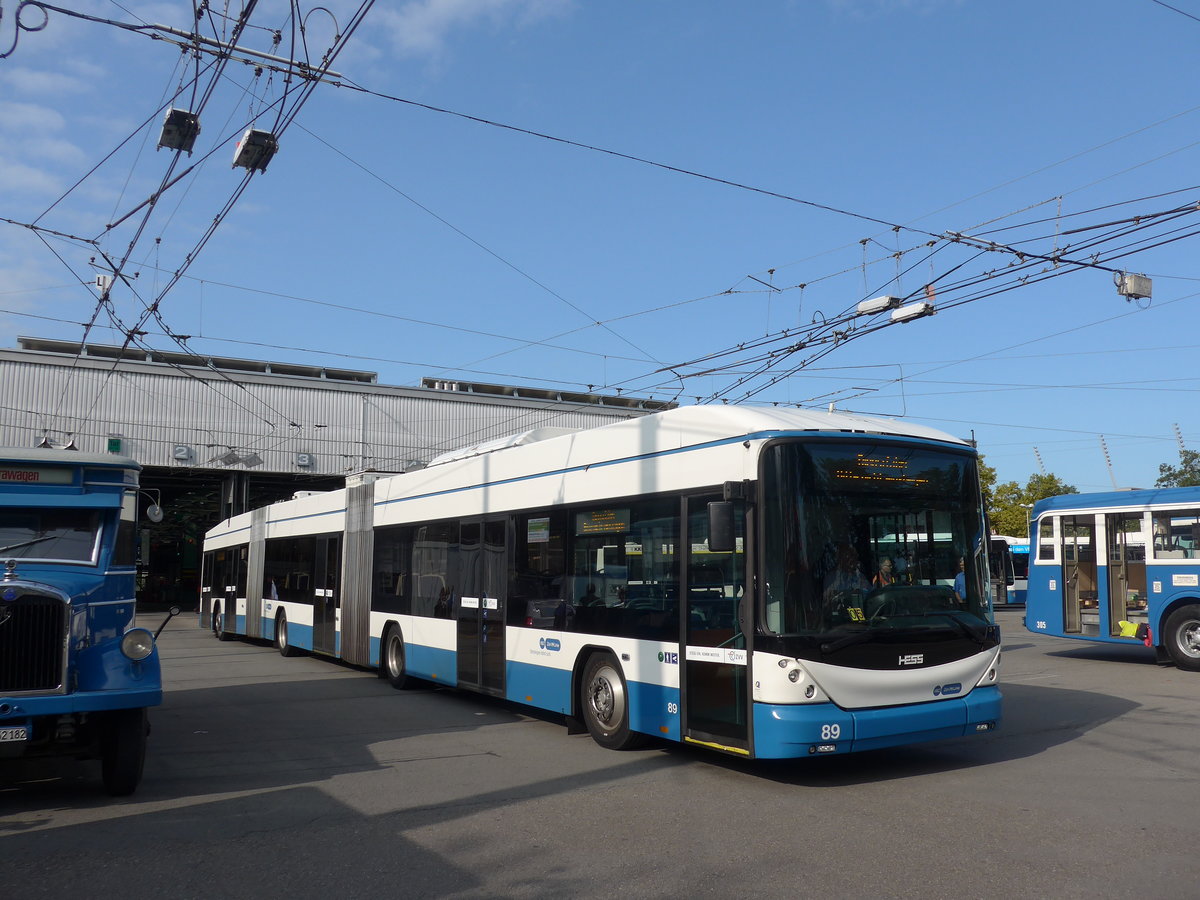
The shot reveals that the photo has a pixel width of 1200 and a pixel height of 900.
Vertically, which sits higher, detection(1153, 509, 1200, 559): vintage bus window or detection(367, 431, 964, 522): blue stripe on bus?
detection(367, 431, 964, 522): blue stripe on bus

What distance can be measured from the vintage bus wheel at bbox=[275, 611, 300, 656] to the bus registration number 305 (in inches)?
553

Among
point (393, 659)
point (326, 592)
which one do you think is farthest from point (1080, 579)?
point (326, 592)

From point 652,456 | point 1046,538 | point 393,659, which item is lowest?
point 393,659

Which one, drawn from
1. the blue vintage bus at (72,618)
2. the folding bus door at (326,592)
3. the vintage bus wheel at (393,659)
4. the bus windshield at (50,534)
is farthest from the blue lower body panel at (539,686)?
the folding bus door at (326,592)

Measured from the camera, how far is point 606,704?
10164 millimetres

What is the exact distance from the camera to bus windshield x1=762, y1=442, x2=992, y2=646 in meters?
8.17

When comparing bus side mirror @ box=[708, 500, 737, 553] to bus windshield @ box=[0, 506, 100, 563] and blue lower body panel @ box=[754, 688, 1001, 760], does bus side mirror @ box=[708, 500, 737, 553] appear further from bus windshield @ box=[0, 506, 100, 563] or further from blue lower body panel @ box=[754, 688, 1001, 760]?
bus windshield @ box=[0, 506, 100, 563]

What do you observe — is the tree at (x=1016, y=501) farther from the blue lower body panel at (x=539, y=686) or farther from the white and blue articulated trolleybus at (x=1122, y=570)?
the blue lower body panel at (x=539, y=686)

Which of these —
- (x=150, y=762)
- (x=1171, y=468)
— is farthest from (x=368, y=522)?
(x=1171, y=468)

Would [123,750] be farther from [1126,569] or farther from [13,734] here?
[1126,569]

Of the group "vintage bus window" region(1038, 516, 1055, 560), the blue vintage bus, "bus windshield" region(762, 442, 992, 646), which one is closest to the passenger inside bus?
"bus windshield" region(762, 442, 992, 646)

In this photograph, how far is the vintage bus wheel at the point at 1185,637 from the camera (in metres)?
16.8

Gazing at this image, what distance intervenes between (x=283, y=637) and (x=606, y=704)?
13723 mm

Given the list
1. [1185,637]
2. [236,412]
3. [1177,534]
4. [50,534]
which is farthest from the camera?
[236,412]
